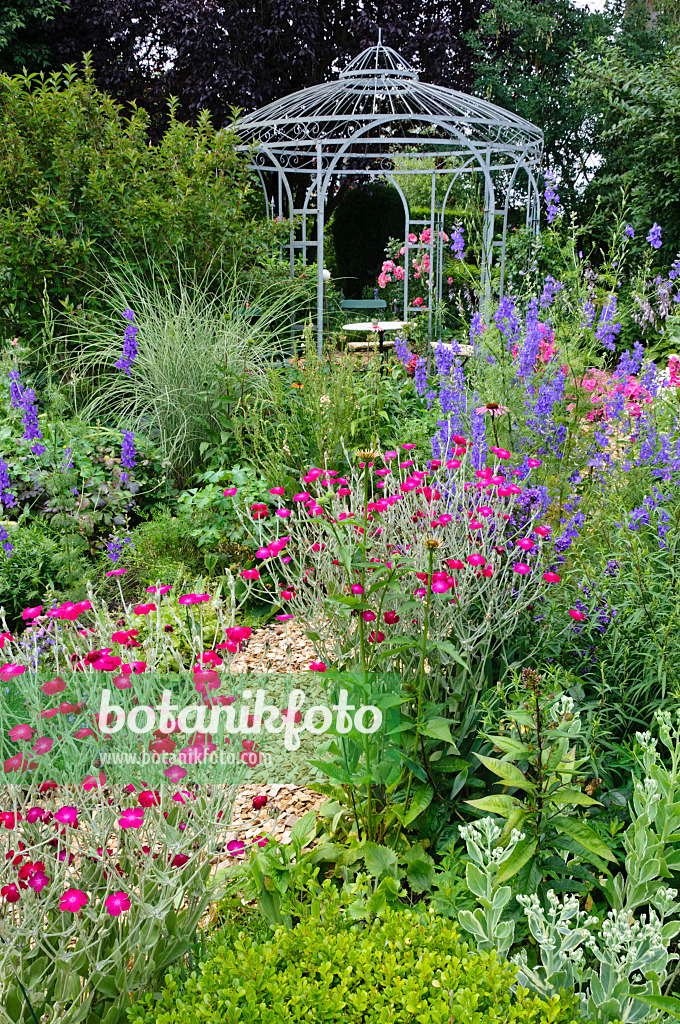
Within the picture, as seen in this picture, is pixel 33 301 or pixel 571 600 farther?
pixel 33 301

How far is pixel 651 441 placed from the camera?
3.02m

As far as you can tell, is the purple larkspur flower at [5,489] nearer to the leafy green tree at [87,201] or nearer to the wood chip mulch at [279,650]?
the wood chip mulch at [279,650]

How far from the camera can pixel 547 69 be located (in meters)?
11.7

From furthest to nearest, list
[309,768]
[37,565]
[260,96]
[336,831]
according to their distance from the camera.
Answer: [260,96]
[37,565]
[309,768]
[336,831]

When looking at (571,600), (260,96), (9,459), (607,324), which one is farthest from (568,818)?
(260,96)

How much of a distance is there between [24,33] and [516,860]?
13.5 metres

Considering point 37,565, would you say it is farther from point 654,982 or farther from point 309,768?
point 654,982

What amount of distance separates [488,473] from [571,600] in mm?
468

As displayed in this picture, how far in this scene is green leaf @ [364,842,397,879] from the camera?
2064mm

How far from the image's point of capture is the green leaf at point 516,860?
5.54 ft

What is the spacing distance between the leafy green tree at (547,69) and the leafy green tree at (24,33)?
5986mm

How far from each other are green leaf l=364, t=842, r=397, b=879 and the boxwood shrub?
451 millimetres

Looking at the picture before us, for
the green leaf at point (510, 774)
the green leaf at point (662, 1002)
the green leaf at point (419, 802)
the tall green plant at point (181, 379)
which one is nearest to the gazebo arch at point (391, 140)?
the tall green plant at point (181, 379)

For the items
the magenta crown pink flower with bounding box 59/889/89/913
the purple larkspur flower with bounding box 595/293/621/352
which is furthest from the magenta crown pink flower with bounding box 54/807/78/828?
the purple larkspur flower with bounding box 595/293/621/352
